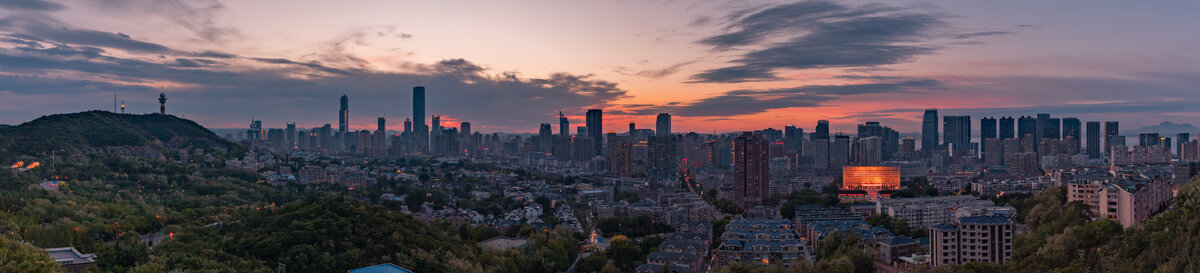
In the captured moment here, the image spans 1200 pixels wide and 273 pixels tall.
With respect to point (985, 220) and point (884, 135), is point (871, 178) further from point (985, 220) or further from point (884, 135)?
point (985, 220)

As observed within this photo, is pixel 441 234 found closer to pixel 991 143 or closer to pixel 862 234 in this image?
pixel 862 234

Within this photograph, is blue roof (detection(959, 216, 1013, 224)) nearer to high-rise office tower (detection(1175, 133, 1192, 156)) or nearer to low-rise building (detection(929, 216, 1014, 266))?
low-rise building (detection(929, 216, 1014, 266))

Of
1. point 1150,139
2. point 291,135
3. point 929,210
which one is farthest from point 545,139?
point 929,210

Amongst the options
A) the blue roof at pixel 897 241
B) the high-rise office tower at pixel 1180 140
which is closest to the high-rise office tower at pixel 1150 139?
the high-rise office tower at pixel 1180 140

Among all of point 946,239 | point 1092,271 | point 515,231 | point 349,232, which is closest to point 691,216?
point 515,231

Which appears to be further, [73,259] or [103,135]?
[103,135]

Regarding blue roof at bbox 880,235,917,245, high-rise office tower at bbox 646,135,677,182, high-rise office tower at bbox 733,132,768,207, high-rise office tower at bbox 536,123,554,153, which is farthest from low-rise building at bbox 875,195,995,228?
high-rise office tower at bbox 536,123,554,153

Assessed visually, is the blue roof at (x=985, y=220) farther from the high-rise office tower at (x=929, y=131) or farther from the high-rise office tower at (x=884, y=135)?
the high-rise office tower at (x=929, y=131)
